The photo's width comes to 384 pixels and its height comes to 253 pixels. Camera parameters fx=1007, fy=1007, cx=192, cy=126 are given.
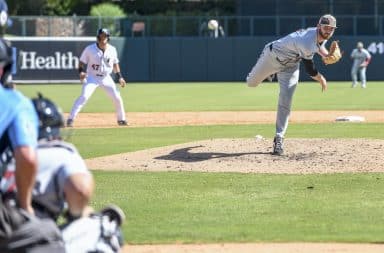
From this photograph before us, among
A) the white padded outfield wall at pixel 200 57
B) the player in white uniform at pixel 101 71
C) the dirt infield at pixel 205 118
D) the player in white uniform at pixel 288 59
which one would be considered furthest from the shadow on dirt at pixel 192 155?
the white padded outfield wall at pixel 200 57

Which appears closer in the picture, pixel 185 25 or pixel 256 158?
pixel 256 158

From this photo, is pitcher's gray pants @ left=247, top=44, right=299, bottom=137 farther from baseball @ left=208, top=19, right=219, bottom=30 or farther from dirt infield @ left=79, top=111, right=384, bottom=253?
baseball @ left=208, top=19, right=219, bottom=30

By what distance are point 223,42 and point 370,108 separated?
20245 millimetres

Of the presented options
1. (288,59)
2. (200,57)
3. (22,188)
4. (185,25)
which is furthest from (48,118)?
(185,25)

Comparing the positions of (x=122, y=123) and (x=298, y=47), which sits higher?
(x=298, y=47)

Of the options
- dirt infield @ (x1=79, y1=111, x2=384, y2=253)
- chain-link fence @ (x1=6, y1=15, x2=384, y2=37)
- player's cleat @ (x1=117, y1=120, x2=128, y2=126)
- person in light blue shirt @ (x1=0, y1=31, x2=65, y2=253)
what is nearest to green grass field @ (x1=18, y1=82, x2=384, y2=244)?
dirt infield @ (x1=79, y1=111, x2=384, y2=253)

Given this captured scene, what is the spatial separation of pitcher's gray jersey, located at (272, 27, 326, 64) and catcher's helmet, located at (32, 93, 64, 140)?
8.55 metres

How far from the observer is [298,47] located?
562 inches

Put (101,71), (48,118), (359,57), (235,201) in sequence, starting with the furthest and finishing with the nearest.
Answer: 1. (359,57)
2. (101,71)
3. (235,201)
4. (48,118)

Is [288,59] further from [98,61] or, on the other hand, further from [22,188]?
[22,188]

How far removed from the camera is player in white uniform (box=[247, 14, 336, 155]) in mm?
14219

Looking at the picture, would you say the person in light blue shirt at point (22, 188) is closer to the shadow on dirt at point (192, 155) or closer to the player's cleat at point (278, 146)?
the shadow on dirt at point (192, 155)

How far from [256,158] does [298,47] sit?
1.68 m

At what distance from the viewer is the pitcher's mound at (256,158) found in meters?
13.6
